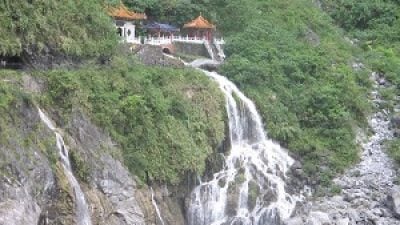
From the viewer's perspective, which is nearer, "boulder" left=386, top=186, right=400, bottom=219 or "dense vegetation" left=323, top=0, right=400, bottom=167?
"boulder" left=386, top=186, right=400, bottom=219

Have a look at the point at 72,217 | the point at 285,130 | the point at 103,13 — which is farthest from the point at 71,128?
the point at 285,130

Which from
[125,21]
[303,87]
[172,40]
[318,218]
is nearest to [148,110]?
[318,218]

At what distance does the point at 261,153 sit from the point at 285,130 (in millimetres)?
2367

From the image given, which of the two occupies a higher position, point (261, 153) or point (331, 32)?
point (331, 32)

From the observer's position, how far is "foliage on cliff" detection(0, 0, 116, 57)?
2473 centimetres

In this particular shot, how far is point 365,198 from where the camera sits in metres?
30.4

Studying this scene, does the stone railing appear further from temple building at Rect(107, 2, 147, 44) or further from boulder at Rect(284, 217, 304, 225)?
boulder at Rect(284, 217, 304, 225)

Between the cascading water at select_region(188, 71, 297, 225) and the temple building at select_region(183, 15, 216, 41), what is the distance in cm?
680

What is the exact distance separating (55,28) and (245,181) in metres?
10.7

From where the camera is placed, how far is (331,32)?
4694 centimetres

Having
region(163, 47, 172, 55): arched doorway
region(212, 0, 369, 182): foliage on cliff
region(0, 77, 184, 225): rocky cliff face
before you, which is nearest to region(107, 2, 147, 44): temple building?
region(163, 47, 172, 55): arched doorway

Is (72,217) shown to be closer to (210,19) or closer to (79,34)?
(79,34)

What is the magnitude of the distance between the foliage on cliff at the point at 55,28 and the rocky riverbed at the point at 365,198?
38.1 ft

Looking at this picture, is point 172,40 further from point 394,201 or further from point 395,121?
point 394,201
